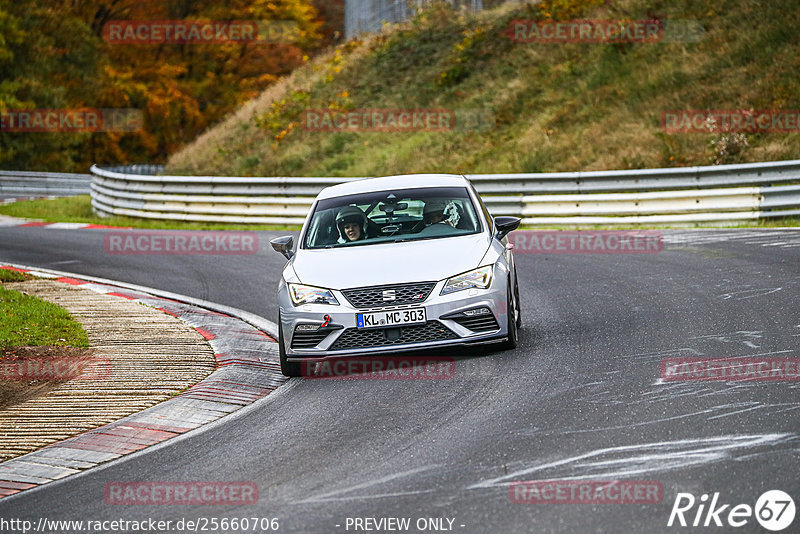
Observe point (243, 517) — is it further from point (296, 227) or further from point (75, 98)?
point (75, 98)

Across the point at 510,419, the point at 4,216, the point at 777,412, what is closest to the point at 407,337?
the point at 510,419

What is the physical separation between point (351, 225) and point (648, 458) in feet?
15.8

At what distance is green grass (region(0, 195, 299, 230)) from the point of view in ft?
79.0

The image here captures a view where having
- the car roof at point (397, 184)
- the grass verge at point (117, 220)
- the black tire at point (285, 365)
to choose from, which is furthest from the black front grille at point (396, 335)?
the grass verge at point (117, 220)

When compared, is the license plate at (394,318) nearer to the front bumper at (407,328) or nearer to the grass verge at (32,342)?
the front bumper at (407,328)

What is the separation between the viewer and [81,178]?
142ft

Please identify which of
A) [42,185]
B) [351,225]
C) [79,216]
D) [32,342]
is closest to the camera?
[351,225]

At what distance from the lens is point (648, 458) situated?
6133 mm

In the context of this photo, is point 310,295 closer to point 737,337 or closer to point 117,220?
point 737,337

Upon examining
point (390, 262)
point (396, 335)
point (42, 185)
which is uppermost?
point (42, 185)

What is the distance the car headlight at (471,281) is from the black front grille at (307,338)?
1079 millimetres

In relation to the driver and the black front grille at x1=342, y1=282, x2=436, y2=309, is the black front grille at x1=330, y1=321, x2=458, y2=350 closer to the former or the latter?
the black front grille at x1=342, y1=282, x2=436, y2=309

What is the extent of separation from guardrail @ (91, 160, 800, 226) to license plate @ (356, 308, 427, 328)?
8.12 metres

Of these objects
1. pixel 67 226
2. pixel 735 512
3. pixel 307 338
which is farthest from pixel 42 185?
pixel 735 512
